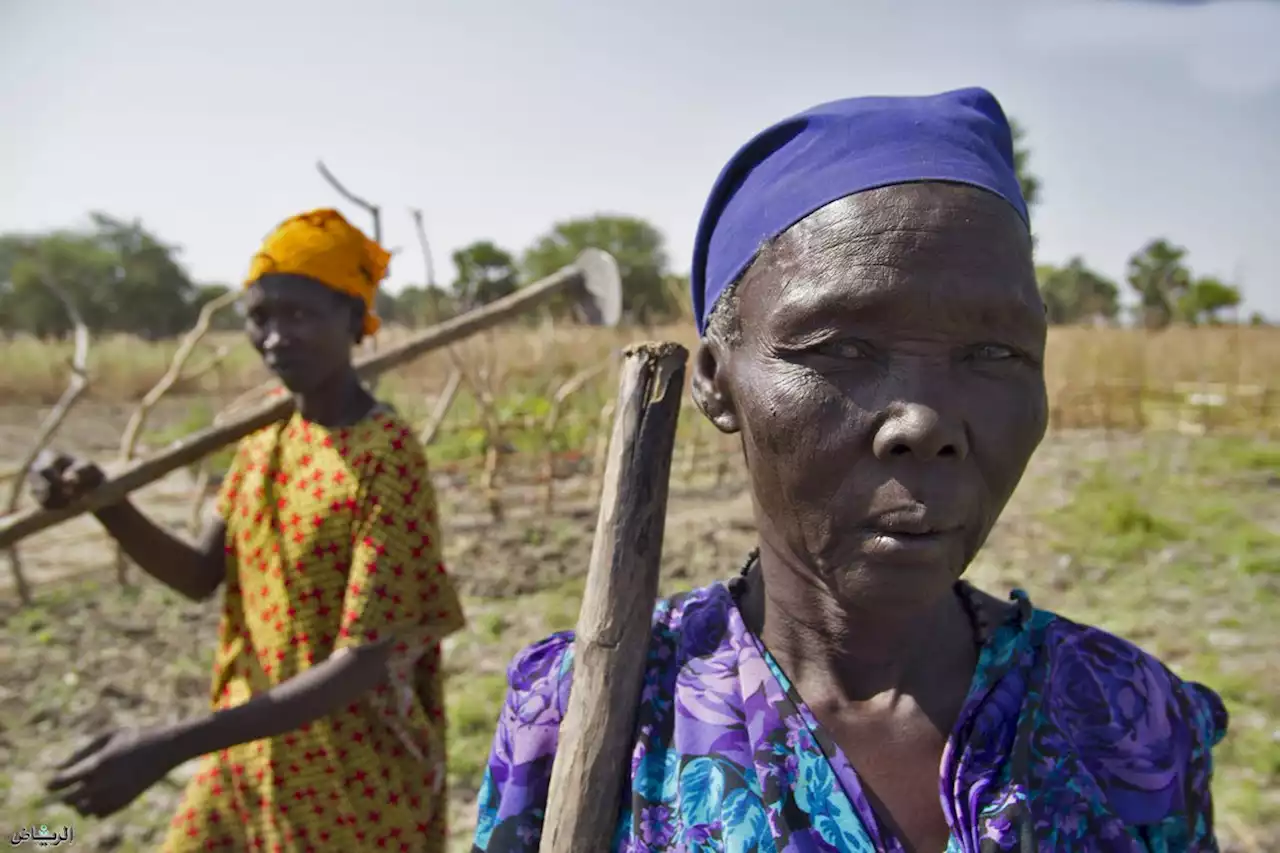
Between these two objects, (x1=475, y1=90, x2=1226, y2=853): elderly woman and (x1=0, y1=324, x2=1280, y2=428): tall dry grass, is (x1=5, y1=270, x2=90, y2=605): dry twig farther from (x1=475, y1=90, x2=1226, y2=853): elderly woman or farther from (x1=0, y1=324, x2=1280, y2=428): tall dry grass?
(x1=0, y1=324, x2=1280, y2=428): tall dry grass

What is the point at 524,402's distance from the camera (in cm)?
Result: 1001

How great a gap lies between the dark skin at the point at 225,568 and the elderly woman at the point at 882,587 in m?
0.84

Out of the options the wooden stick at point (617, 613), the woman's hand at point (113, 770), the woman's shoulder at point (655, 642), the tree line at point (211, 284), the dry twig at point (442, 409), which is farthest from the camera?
the tree line at point (211, 284)

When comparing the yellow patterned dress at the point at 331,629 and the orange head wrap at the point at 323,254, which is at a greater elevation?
the orange head wrap at the point at 323,254

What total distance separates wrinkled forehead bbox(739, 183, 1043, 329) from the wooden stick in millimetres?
259

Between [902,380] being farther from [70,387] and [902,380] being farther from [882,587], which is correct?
[70,387]

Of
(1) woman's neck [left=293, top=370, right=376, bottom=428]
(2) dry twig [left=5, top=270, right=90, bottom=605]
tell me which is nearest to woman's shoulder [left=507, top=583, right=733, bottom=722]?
(1) woman's neck [left=293, top=370, right=376, bottom=428]

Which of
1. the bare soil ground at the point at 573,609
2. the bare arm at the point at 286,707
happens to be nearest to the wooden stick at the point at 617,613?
the bare arm at the point at 286,707

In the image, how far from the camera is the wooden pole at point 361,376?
2135 mm

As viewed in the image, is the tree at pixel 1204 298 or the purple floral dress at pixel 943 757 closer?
the purple floral dress at pixel 943 757

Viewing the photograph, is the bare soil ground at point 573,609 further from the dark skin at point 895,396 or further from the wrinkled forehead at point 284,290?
the dark skin at point 895,396

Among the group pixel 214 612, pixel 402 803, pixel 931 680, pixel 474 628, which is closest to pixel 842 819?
pixel 931 680

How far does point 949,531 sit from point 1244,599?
6061 millimetres

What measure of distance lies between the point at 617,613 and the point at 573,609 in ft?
15.5
